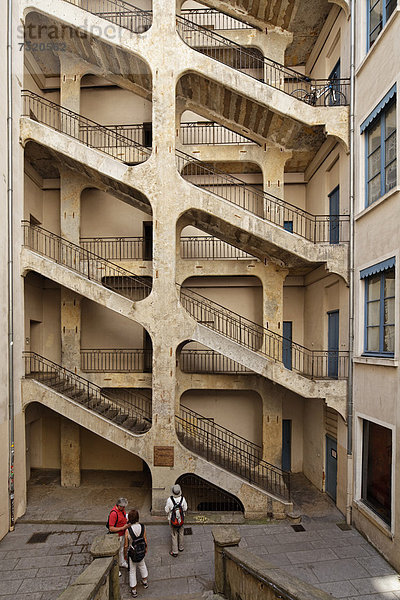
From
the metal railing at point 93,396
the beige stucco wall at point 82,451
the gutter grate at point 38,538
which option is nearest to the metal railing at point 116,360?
the metal railing at point 93,396

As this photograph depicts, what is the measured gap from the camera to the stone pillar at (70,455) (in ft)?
41.8

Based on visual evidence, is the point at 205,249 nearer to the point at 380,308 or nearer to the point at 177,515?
the point at 380,308

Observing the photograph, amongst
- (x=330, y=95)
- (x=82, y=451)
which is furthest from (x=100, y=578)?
(x=330, y=95)

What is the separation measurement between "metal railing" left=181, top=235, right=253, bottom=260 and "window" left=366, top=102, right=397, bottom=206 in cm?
515

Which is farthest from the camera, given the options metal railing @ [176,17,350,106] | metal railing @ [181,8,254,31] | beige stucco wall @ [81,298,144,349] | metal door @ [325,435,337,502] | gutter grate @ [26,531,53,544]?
beige stucco wall @ [81,298,144,349]

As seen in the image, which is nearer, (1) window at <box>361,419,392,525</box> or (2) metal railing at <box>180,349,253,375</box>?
(1) window at <box>361,419,392,525</box>

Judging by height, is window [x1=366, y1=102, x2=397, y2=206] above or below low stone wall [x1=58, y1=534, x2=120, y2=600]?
above

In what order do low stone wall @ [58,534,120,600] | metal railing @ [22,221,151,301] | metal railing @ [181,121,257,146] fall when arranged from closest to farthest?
low stone wall @ [58,534,120,600]
metal railing @ [22,221,151,301]
metal railing @ [181,121,257,146]

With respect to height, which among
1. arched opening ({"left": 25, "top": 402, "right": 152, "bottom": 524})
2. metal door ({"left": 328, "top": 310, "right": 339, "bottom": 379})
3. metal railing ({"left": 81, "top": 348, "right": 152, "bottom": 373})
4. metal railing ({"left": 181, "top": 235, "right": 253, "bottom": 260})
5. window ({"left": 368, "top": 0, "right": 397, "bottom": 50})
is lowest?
arched opening ({"left": 25, "top": 402, "right": 152, "bottom": 524})

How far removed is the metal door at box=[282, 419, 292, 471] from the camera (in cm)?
1403

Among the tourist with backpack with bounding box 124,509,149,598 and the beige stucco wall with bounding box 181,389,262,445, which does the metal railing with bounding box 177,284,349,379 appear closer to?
the beige stucco wall with bounding box 181,389,262,445

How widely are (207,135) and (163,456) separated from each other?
36.4 feet

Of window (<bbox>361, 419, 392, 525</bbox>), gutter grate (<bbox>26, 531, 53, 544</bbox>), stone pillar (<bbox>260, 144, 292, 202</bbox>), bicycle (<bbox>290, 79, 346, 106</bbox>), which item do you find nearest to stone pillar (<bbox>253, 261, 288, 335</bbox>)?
stone pillar (<bbox>260, 144, 292, 202</bbox>)

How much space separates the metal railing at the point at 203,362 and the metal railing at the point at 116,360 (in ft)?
4.37
